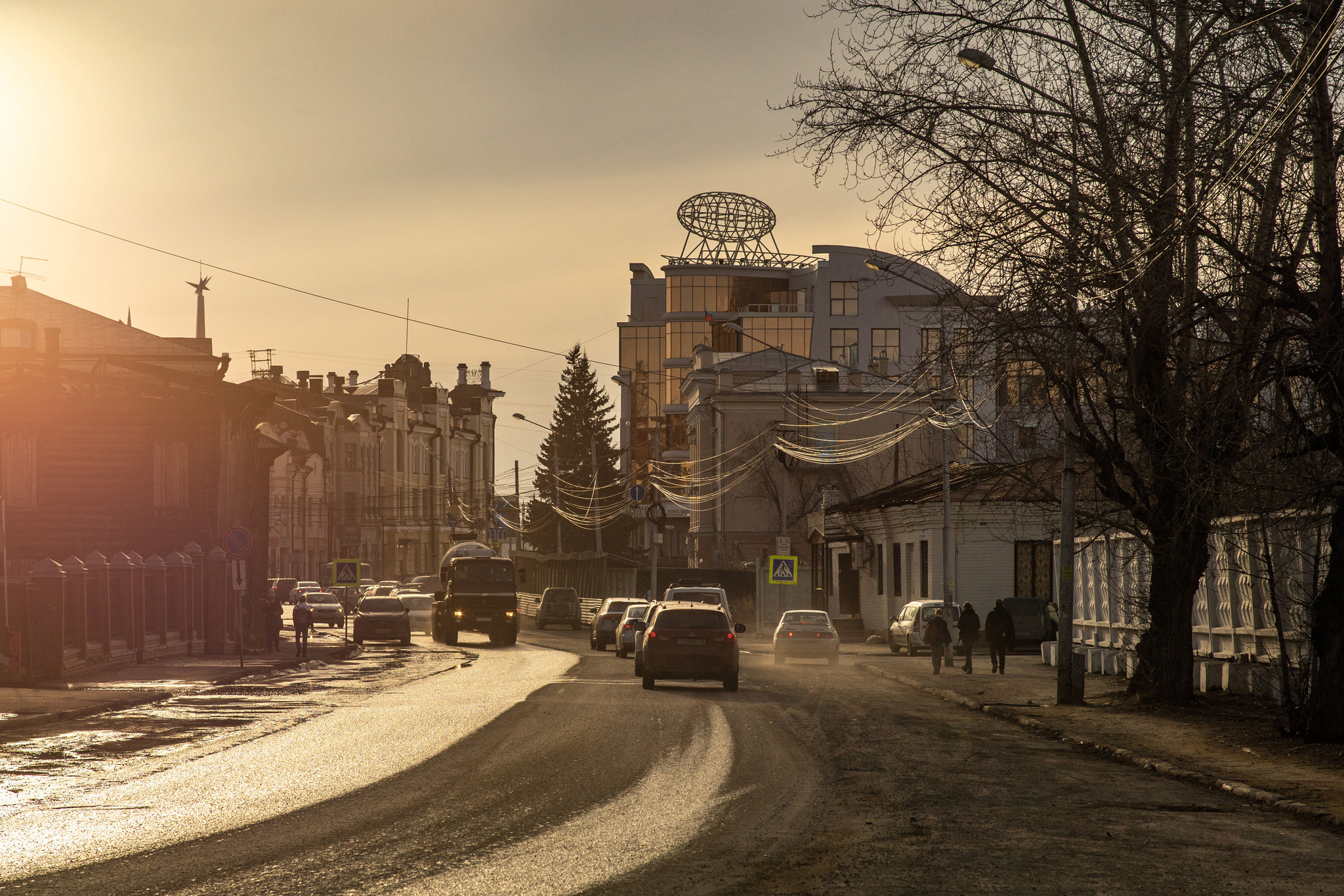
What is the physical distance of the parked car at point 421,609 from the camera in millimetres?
61156

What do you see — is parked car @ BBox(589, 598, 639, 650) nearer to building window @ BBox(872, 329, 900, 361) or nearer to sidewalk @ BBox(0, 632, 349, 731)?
sidewalk @ BBox(0, 632, 349, 731)

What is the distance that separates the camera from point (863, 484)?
7462 cm

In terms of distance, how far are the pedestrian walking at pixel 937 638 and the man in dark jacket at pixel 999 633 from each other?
0.94 meters

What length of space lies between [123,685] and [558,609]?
128 ft

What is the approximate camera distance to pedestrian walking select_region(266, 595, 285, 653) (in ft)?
136

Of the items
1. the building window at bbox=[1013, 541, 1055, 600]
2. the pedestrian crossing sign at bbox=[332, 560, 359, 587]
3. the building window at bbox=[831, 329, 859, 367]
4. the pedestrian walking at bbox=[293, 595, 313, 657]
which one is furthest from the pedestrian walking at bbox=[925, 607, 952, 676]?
the building window at bbox=[831, 329, 859, 367]

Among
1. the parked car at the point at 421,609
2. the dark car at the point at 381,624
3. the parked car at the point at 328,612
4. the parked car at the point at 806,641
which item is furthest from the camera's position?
the parked car at the point at 328,612

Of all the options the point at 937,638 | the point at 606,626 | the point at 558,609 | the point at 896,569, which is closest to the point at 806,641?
the point at 937,638

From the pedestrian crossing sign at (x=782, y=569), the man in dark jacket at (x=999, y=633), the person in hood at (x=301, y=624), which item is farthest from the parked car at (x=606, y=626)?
the man in dark jacket at (x=999, y=633)

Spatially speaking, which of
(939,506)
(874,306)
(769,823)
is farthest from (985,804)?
(874,306)

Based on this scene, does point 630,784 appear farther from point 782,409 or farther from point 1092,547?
point 782,409

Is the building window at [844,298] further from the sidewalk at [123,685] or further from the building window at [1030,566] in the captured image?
the sidewalk at [123,685]

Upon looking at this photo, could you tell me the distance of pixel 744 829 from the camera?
10.8m

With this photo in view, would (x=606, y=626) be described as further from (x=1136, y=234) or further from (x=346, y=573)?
(x=1136, y=234)
